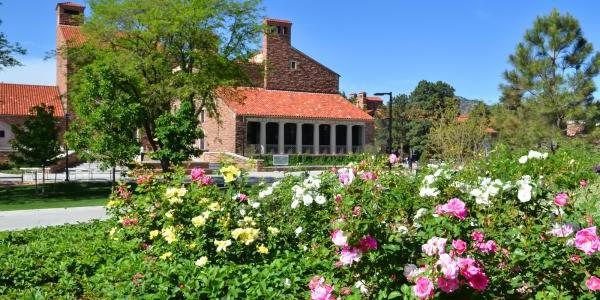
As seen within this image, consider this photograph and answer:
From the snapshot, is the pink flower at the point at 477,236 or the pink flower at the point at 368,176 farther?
the pink flower at the point at 368,176

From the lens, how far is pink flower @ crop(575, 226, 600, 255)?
3.37 meters

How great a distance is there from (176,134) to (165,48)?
4.86 metres

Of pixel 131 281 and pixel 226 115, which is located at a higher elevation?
pixel 226 115

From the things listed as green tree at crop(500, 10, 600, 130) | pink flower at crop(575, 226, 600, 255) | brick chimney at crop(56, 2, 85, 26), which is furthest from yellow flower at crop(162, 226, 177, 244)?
brick chimney at crop(56, 2, 85, 26)

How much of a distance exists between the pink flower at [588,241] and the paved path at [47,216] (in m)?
11.9

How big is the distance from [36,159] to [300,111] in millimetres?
23957

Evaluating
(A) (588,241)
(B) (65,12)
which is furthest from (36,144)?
(B) (65,12)

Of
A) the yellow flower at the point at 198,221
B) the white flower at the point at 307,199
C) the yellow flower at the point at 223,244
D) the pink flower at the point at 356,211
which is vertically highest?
the pink flower at the point at 356,211

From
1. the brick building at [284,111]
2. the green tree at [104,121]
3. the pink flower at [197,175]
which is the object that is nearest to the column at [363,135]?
the brick building at [284,111]

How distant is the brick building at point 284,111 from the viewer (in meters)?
40.6

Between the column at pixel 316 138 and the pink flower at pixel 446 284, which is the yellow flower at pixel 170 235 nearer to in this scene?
the pink flower at pixel 446 284

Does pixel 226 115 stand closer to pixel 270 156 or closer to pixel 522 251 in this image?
pixel 270 156

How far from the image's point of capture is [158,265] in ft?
17.0

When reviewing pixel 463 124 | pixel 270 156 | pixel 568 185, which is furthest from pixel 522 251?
pixel 270 156
